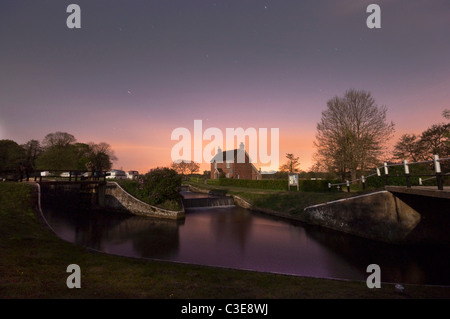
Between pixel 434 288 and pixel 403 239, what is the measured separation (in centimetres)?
807

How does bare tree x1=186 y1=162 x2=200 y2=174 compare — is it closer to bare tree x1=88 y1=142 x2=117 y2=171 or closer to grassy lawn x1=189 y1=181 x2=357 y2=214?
bare tree x1=88 y1=142 x2=117 y2=171

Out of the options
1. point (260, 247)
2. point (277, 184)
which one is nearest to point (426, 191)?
point (260, 247)

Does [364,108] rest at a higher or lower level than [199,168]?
higher

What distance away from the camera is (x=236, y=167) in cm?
6469

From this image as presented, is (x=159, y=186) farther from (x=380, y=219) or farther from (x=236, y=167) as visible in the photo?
(x=236, y=167)

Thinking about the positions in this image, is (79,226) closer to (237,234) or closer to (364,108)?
(237,234)

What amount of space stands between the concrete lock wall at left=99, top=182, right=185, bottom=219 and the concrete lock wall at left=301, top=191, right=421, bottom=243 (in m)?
15.6

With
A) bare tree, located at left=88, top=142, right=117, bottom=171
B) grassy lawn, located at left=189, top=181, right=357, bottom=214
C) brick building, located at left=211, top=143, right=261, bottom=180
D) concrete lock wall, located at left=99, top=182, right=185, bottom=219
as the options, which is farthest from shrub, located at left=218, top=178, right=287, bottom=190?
bare tree, located at left=88, top=142, right=117, bottom=171

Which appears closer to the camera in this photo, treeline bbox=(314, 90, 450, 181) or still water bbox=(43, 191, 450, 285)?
still water bbox=(43, 191, 450, 285)

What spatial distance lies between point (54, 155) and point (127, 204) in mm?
39119

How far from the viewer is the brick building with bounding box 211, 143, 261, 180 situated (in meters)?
63.9

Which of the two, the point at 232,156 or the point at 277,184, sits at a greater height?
the point at 232,156
